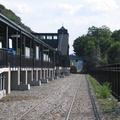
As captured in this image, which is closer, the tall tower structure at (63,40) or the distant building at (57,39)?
the distant building at (57,39)

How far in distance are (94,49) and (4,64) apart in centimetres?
8833

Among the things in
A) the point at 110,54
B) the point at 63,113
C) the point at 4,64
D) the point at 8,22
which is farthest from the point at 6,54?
the point at 110,54

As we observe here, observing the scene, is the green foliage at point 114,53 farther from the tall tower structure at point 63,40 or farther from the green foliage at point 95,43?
the tall tower structure at point 63,40

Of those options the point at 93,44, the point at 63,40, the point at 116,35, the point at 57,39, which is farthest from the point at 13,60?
the point at 116,35

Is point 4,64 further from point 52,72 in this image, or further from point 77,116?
point 52,72

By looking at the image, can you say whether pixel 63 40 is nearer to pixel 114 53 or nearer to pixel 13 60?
pixel 114 53

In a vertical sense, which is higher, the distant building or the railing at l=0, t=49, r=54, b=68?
the distant building

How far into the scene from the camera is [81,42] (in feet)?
426

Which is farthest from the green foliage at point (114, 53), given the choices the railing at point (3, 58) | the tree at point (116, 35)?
the tree at point (116, 35)

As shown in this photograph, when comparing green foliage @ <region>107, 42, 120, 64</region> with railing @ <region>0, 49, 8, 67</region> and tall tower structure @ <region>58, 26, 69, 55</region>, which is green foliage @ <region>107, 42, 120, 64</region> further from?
railing @ <region>0, 49, 8, 67</region>

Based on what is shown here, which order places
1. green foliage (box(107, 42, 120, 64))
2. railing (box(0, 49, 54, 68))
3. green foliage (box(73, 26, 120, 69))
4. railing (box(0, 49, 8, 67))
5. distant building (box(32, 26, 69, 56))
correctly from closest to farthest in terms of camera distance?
railing (box(0, 49, 8, 67)), railing (box(0, 49, 54, 68)), green foliage (box(107, 42, 120, 64)), distant building (box(32, 26, 69, 56)), green foliage (box(73, 26, 120, 69))

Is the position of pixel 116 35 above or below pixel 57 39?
above

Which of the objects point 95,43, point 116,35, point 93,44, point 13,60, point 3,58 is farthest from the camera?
point 116,35

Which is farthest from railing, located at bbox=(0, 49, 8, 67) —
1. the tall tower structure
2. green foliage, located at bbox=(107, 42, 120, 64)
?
the tall tower structure
